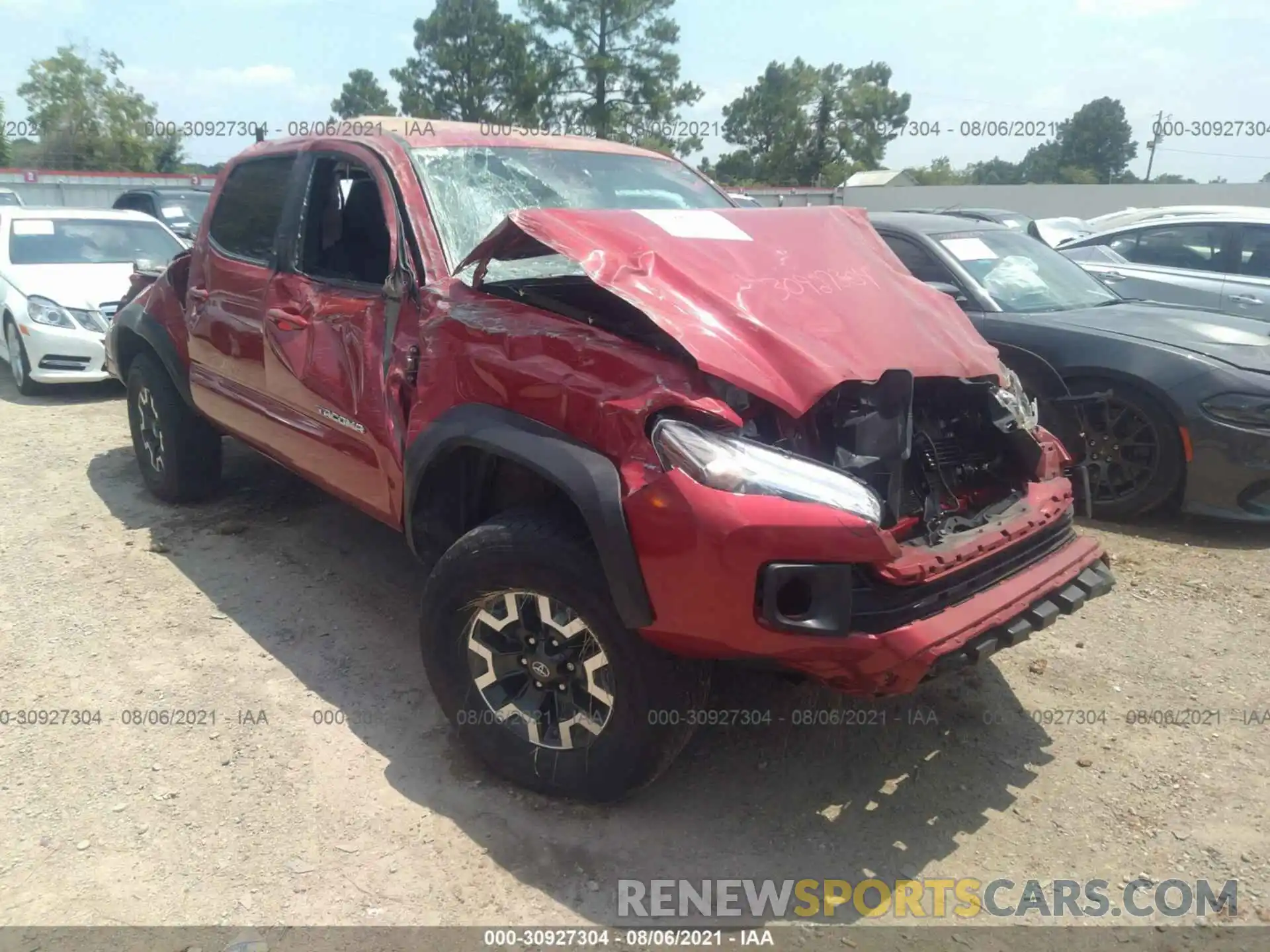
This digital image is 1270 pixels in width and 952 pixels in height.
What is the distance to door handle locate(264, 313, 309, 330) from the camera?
376 centimetres

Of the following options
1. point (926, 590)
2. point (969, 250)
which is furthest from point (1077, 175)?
point (926, 590)

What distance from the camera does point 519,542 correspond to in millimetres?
2646

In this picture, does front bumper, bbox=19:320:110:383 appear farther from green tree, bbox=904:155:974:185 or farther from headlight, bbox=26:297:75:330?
green tree, bbox=904:155:974:185

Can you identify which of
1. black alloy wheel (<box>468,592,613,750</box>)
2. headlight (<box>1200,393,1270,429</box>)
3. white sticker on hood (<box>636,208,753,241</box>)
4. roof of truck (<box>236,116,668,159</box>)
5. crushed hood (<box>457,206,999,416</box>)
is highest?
roof of truck (<box>236,116,668,159</box>)

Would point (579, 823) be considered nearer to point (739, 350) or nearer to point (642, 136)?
point (739, 350)

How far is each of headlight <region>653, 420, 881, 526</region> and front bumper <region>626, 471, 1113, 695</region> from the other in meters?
0.03

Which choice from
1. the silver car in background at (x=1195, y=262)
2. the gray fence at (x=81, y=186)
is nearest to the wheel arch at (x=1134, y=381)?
the silver car in background at (x=1195, y=262)

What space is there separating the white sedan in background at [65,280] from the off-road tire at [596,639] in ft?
18.3

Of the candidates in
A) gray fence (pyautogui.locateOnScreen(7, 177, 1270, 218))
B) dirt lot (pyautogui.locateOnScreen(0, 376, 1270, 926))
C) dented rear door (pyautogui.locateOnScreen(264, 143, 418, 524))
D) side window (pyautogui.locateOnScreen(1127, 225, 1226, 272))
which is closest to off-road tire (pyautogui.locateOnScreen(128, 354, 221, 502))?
dirt lot (pyautogui.locateOnScreen(0, 376, 1270, 926))

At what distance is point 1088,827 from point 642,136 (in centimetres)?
3979

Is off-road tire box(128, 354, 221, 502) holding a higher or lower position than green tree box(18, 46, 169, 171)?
lower

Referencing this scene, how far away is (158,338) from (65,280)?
14.0 feet

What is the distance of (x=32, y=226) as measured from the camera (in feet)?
29.1

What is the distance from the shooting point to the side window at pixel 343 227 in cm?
355
